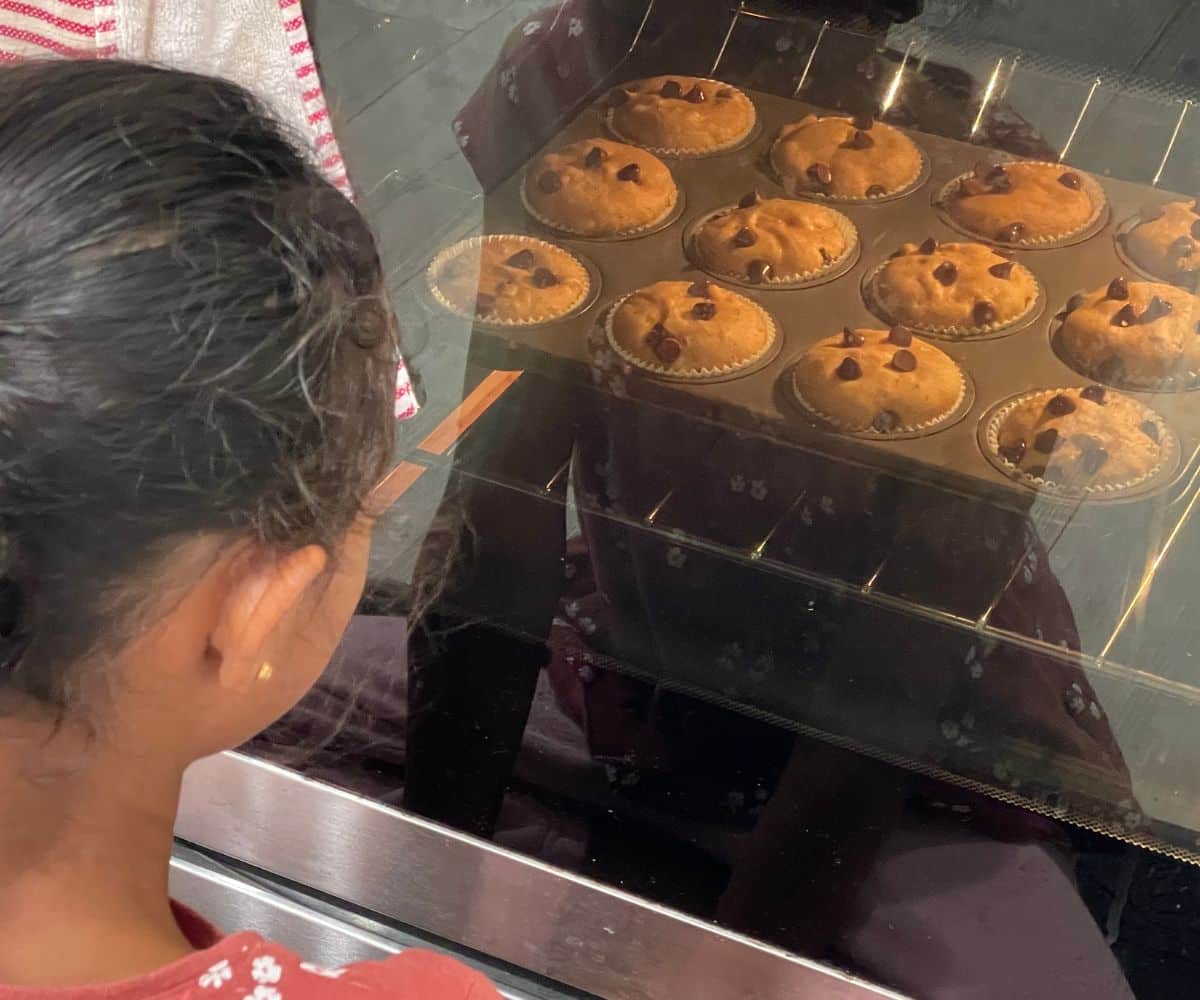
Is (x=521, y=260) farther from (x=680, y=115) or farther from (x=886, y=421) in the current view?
(x=886, y=421)

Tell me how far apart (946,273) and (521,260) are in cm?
31

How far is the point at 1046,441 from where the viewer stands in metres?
0.86

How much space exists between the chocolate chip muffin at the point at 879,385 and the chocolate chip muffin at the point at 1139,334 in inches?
3.6

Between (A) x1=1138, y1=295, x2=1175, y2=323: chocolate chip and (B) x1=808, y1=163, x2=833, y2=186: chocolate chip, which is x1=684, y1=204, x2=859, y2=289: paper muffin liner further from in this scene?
(A) x1=1138, y1=295, x2=1175, y2=323: chocolate chip

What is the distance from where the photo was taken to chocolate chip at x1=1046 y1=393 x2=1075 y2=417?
2.88 ft

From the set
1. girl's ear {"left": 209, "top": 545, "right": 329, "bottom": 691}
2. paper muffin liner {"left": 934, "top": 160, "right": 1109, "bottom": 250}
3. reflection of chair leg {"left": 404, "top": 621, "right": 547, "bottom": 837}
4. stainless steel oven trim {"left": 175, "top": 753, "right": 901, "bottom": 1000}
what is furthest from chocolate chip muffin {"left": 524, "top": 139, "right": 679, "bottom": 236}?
girl's ear {"left": 209, "top": 545, "right": 329, "bottom": 691}

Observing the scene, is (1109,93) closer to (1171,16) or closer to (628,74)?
(1171,16)

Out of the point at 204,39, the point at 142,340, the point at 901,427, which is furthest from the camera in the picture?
the point at 901,427

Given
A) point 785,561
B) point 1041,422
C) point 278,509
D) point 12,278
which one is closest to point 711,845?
point 785,561

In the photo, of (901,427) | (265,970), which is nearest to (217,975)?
(265,970)

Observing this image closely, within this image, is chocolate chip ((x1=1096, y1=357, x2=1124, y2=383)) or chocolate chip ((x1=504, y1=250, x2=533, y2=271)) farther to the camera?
chocolate chip ((x1=504, y1=250, x2=533, y2=271))

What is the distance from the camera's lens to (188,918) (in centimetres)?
62

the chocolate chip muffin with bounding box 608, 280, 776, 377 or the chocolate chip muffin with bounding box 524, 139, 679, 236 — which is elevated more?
the chocolate chip muffin with bounding box 524, 139, 679, 236

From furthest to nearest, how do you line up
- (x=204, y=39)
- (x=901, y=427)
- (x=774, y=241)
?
(x=774, y=241), (x=901, y=427), (x=204, y=39)
